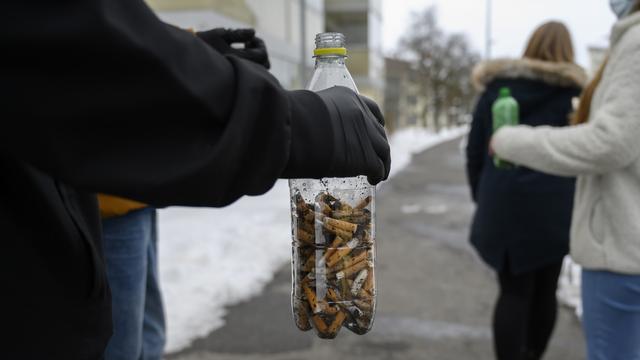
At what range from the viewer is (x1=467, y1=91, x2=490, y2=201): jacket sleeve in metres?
3.81

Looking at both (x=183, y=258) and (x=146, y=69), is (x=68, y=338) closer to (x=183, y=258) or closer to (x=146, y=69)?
(x=146, y=69)

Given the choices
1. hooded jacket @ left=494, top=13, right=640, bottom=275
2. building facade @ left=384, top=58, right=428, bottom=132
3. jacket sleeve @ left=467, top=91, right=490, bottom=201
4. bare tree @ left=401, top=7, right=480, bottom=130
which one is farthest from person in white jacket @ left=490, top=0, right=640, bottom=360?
building facade @ left=384, top=58, right=428, bottom=132

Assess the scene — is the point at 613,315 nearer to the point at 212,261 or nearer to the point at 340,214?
the point at 340,214

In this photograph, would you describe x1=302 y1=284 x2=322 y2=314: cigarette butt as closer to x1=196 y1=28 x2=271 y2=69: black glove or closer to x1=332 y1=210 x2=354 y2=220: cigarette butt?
x1=332 y1=210 x2=354 y2=220: cigarette butt

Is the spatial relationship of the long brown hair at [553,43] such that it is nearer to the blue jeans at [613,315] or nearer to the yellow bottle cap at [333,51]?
the blue jeans at [613,315]

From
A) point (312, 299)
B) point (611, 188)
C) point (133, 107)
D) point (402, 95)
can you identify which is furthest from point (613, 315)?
point (402, 95)

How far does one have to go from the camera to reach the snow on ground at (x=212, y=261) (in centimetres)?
493

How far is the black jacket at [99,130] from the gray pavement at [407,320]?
10.4ft

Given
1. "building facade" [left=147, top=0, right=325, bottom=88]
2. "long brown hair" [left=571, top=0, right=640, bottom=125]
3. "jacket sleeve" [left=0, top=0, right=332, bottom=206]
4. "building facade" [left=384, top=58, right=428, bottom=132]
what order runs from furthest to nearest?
1. "building facade" [left=384, top=58, right=428, bottom=132]
2. "building facade" [left=147, top=0, right=325, bottom=88]
3. "long brown hair" [left=571, top=0, right=640, bottom=125]
4. "jacket sleeve" [left=0, top=0, right=332, bottom=206]

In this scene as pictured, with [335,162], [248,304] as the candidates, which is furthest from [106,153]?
[248,304]

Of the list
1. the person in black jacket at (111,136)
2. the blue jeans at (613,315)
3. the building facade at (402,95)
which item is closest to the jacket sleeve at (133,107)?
the person in black jacket at (111,136)

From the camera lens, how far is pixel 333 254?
4.70ft

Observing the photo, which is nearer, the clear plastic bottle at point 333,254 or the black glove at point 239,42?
the clear plastic bottle at point 333,254

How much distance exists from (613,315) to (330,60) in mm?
1800
